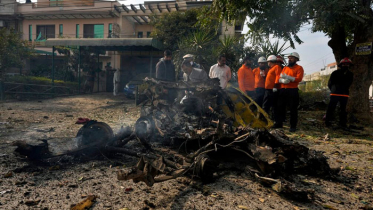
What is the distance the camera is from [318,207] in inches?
109

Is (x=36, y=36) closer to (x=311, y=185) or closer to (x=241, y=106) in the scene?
(x=241, y=106)

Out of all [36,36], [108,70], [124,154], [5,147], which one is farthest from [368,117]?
[36,36]

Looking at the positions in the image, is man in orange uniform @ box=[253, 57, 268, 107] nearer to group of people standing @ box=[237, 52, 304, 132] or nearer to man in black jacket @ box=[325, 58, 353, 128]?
group of people standing @ box=[237, 52, 304, 132]

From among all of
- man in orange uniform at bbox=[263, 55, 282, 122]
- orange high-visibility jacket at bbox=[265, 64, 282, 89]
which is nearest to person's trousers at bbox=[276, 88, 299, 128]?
man in orange uniform at bbox=[263, 55, 282, 122]

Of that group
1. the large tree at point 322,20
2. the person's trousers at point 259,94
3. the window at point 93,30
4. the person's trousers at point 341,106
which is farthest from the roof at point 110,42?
the person's trousers at point 341,106

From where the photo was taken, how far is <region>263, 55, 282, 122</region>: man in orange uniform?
690cm

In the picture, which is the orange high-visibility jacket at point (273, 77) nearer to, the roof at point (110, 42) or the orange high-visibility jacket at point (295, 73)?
the orange high-visibility jacket at point (295, 73)

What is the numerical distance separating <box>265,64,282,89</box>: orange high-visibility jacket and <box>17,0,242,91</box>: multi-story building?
48.6 feet

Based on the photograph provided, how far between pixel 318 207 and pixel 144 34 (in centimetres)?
2395

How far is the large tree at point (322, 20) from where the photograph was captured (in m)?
6.89

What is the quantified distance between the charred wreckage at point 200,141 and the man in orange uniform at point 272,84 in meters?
2.03

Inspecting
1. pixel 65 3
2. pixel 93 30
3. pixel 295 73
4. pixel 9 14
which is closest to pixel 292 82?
pixel 295 73

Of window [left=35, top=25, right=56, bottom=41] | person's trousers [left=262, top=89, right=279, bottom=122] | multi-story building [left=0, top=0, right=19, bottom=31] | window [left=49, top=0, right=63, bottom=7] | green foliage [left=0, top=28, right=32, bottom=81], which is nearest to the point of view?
person's trousers [left=262, top=89, right=279, bottom=122]

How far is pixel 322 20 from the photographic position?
7.02 m
